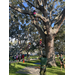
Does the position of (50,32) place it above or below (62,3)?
below
